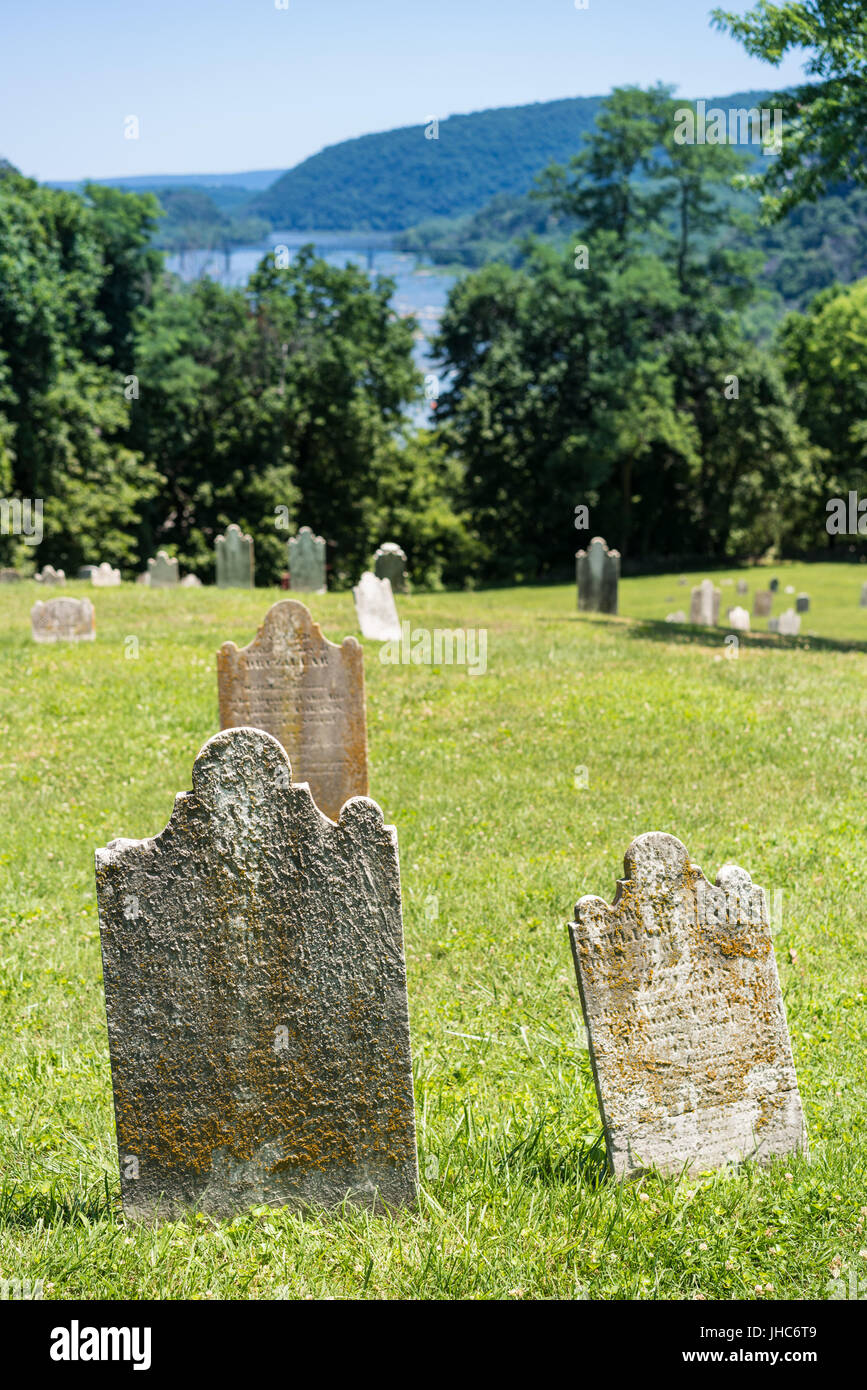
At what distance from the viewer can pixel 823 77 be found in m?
19.5

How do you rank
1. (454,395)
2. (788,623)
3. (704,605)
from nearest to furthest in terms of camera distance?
(704,605) < (788,623) < (454,395)

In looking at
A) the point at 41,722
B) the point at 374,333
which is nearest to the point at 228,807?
the point at 41,722

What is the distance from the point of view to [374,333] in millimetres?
42938

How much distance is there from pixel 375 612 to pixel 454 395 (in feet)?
130

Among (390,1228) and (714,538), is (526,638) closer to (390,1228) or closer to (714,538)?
(390,1228)

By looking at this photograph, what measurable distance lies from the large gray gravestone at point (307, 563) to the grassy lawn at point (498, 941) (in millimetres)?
8992

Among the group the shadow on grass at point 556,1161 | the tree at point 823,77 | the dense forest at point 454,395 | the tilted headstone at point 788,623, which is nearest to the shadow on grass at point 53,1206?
the shadow on grass at point 556,1161

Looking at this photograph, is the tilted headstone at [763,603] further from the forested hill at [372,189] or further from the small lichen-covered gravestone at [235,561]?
the forested hill at [372,189]

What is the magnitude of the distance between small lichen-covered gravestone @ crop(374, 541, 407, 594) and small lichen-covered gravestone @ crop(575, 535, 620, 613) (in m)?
4.02

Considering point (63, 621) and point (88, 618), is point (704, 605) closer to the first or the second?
point (88, 618)

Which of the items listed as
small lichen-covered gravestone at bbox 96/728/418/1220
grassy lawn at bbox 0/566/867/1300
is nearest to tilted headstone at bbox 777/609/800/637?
grassy lawn at bbox 0/566/867/1300

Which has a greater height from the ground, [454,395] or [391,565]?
[454,395]

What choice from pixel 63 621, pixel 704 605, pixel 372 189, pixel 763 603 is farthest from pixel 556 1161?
pixel 372 189

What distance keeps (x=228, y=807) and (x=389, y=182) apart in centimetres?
19164
